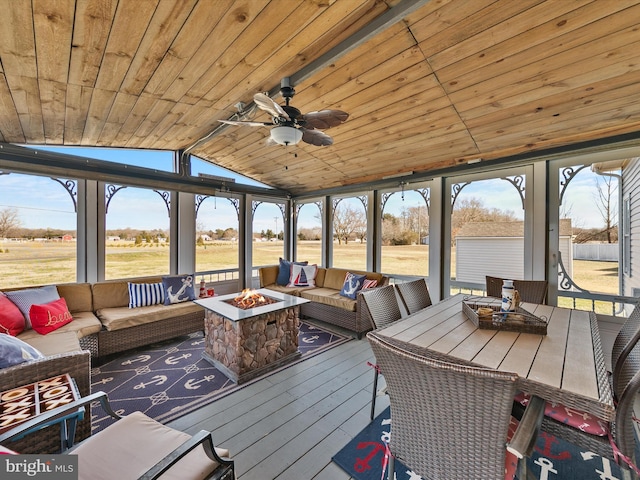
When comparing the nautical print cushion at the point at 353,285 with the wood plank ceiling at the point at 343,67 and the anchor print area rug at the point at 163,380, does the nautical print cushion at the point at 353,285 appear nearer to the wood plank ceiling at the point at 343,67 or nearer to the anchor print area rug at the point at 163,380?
the anchor print area rug at the point at 163,380

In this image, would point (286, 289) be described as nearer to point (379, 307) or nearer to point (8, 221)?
point (379, 307)

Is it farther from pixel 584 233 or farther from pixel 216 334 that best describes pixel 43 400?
pixel 584 233

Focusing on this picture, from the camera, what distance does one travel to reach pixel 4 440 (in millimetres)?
1106

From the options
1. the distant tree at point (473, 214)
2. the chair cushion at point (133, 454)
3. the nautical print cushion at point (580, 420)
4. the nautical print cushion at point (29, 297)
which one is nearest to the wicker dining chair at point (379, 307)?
the nautical print cushion at point (580, 420)

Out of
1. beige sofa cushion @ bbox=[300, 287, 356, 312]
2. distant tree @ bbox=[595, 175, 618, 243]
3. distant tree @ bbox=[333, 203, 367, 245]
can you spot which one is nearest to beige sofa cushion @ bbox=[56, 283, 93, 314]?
beige sofa cushion @ bbox=[300, 287, 356, 312]

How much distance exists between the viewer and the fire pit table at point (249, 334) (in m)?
2.73

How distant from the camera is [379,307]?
7.49ft

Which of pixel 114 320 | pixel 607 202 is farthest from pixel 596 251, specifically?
pixel 114 320

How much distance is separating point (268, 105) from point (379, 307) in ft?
6.12

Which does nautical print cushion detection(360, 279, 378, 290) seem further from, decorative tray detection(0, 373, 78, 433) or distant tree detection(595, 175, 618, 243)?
decorative tray detection(0, 373, 78, 433)

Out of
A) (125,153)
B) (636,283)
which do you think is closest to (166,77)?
(125,153)

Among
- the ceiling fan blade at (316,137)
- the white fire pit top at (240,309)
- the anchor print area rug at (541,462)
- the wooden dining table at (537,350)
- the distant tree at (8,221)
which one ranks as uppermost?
the ceiling fan blade at (316,137)

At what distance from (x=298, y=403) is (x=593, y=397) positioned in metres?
1.98

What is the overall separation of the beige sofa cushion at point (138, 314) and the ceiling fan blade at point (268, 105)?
292 centimetres
